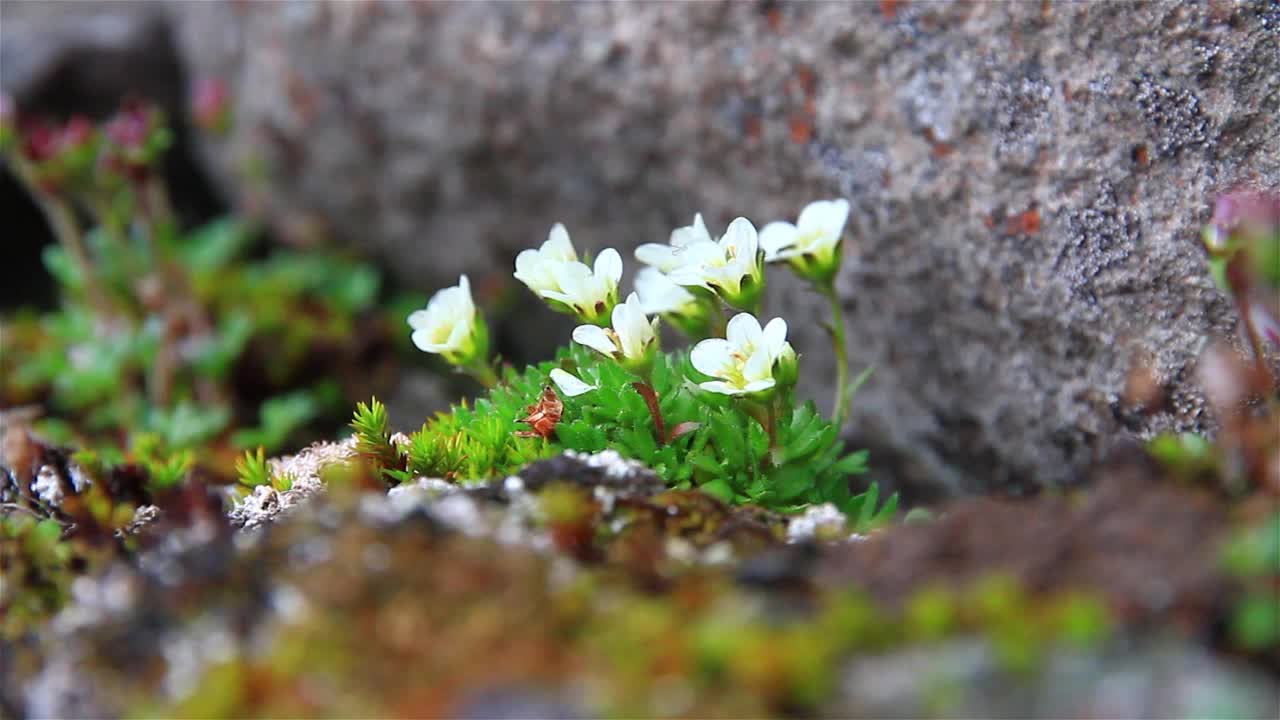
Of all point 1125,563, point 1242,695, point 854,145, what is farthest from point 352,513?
point 854,145

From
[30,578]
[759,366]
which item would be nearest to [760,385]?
[759,366]

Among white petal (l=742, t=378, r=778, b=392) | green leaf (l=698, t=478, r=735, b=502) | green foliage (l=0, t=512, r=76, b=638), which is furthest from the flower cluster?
green foliage (l=0, t=512, r=76, b=638)

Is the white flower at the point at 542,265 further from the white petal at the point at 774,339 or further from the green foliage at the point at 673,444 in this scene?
the white petal at the point at 774,339

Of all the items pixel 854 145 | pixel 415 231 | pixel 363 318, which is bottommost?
pixel 363 318

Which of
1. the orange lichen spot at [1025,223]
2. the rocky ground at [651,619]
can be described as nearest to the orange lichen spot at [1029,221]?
the orange lichen spot at [1025,223]

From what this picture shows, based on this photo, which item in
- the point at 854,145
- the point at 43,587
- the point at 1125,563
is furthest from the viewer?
the point at 854,145

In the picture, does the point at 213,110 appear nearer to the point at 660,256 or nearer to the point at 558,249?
the point at 558,249

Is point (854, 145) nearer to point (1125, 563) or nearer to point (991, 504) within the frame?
point (991, 504)
